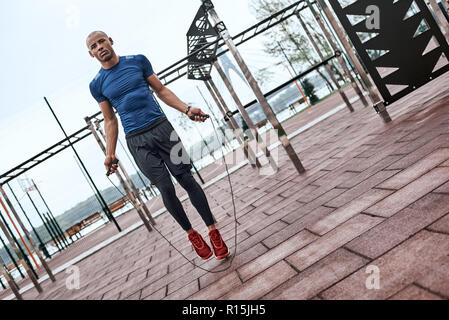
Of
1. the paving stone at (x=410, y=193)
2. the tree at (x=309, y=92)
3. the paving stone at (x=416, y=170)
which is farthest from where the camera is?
the tree at (x=309, y=92)

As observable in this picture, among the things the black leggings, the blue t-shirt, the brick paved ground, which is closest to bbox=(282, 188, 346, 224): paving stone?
the brick paved ground

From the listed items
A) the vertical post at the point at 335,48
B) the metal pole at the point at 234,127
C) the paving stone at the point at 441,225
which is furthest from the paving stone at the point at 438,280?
the vertical post at the point at 335,48

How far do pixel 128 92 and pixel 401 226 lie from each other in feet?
6.81

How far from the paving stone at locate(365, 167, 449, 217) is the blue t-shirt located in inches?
69.3

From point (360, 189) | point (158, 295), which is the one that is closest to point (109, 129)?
point (158, 295)

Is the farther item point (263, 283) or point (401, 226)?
point (263, 283)

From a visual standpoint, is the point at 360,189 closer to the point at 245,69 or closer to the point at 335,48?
the point at 245,69

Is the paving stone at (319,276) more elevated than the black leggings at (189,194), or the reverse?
the black leggings at (189,194)

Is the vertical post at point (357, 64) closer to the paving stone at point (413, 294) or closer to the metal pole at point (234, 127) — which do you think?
the metal pole at point (234, 127)

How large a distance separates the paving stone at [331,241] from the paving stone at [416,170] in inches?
15.9

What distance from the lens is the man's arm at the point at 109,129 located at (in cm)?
254

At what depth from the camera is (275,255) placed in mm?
1990

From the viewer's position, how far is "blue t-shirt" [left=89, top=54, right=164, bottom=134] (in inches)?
94.3
